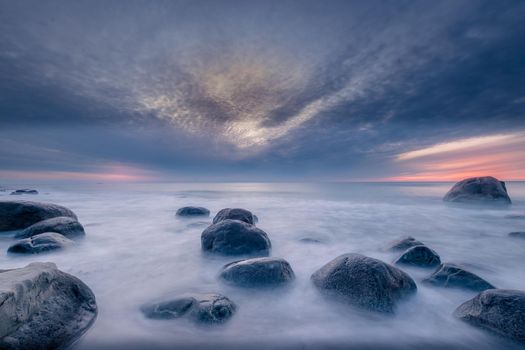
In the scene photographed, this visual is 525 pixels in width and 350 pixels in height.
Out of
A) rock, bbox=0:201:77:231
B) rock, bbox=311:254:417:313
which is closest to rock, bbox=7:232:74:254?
rock, bbox=0:201:77:231

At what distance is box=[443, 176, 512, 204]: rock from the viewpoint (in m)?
16.4

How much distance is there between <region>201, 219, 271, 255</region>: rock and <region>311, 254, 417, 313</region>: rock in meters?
1.97

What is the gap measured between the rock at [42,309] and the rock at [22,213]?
6515 mm

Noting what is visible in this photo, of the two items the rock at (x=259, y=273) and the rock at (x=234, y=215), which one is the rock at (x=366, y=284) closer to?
the rock at (x=259, y=273)

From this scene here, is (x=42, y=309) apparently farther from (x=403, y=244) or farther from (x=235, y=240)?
(x=403, y=244)

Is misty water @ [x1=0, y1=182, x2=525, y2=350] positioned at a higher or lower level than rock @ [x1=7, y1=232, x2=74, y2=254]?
lower

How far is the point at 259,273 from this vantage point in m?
3.89

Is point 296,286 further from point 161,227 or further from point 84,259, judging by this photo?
point 161,227

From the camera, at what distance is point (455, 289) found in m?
3.75

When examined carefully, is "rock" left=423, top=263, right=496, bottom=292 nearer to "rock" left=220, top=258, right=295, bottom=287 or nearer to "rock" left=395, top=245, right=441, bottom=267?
"rock" left=395, top=245, right=441, bottom=267

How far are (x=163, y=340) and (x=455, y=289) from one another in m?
4.27

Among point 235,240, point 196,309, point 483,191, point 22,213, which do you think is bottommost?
point 196,309

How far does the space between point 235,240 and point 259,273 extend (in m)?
1.70

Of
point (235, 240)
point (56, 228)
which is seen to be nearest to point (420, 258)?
point (235, 240)
